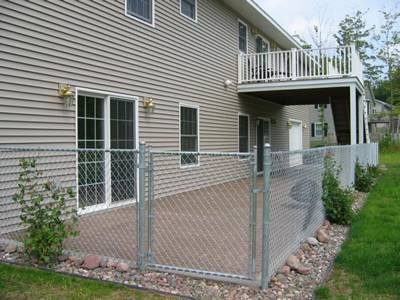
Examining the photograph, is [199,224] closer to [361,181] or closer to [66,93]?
[66,93]

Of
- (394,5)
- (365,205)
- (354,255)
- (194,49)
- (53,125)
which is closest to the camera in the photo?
(354,255)

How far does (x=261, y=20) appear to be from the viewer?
1485cm

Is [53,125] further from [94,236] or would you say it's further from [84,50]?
[94,236]

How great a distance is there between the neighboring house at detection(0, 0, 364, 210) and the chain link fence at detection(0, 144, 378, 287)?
604 mm

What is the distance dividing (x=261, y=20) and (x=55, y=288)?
42.3 ft

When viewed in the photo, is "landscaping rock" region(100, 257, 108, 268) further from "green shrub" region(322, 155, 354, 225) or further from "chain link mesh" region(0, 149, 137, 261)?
"green shrub" region(322, 155, 354, 225)

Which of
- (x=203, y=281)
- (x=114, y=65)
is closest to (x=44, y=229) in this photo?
(x=203, y=281)

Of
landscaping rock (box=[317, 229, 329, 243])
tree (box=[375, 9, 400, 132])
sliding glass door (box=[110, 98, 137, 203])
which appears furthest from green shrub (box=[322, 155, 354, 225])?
tree (box=[375, 9, 400, 132])

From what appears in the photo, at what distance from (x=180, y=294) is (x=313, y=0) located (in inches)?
1276

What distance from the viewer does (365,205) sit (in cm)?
869

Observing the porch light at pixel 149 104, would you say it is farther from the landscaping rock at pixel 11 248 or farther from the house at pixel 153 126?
the landscaping rock at pixel 11 248

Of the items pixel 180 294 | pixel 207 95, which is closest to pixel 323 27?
pixel 207 95

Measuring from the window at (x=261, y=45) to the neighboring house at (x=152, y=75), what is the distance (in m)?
0.05

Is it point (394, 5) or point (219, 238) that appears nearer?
point (219, 238)
